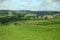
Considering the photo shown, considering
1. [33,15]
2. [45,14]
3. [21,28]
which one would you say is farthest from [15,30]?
[45,14]

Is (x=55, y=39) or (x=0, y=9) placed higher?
(x=0, y=9)

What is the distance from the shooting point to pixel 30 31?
3344 millimetres

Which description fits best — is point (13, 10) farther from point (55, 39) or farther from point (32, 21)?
point (55, 39)

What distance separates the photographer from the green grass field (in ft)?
10.7

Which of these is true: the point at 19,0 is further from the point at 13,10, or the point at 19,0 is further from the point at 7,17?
the point at 7,17

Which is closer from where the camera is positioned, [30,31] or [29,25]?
[30,31]

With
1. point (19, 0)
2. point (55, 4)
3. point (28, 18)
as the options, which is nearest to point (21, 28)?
point (28, 18)

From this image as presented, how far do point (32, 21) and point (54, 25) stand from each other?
0.56 metres

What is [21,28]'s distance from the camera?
335 cm

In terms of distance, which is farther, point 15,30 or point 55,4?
point 55,4

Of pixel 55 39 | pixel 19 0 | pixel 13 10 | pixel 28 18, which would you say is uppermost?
pixel 19 0

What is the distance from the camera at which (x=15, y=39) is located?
3.22 meters

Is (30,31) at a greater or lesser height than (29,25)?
lesser

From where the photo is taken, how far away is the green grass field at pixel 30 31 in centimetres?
326
